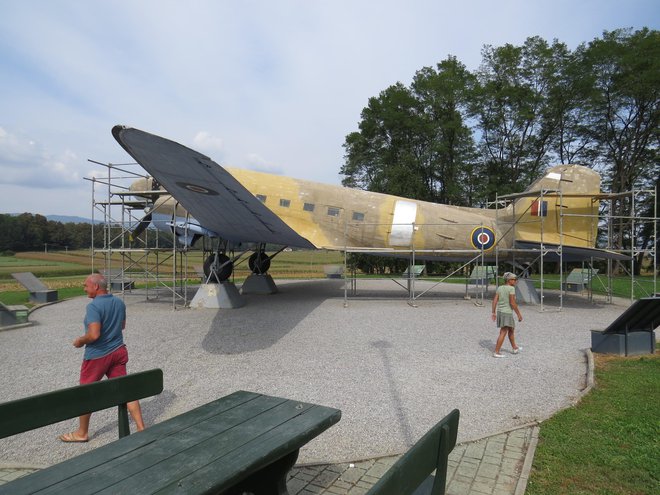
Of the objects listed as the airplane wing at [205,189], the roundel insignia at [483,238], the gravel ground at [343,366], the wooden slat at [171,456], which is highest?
the airplane wing at [205,189]

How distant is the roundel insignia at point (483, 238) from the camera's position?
666 inches

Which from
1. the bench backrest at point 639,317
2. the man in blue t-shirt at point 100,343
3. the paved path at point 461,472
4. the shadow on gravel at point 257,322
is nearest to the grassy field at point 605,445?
the paved path at point 461,472

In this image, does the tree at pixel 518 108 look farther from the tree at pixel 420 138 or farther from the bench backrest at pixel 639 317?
the bench backrest at pixel 639 317

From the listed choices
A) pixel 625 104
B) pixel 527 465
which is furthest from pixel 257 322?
pixel 625 104

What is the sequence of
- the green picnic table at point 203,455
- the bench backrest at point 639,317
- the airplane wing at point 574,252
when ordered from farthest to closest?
the airplane wing at point 574,252 → the bench backrest at point 639,317 → the green picnic table at point 203,455

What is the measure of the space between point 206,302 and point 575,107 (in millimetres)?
42598

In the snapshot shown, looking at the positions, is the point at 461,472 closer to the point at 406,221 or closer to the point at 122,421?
the point at 122,421

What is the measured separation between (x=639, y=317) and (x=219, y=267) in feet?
41.5

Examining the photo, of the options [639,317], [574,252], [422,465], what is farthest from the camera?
[574,252]

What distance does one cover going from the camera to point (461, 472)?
159 inches

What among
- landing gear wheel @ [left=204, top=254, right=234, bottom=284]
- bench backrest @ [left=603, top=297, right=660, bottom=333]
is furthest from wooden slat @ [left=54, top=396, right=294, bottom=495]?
landing gear wheel @ [left=204, top=254, right=234, bottom=284]

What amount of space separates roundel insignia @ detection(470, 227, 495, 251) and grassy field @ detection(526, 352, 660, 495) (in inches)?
417

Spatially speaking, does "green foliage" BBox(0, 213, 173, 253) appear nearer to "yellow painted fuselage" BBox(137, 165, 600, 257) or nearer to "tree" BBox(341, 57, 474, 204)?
"tree" BBox(341, 57, 474, 204)

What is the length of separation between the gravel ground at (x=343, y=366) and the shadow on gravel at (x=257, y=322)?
0.05 meters
